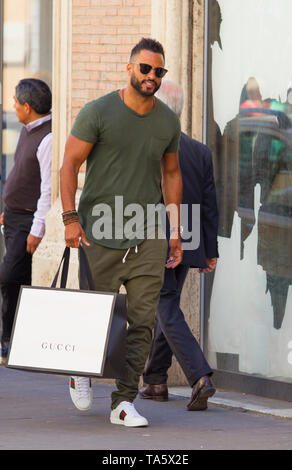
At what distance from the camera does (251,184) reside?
8.61 meters

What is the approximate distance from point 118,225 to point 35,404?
56.5 inches

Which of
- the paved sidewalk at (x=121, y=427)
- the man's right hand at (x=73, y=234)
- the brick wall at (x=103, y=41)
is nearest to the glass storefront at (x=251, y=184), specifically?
the brick wall at (x=103, y=41)

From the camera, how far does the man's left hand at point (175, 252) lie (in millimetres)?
7230

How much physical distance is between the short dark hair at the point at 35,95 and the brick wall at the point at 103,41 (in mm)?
289

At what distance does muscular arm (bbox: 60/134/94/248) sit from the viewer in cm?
682

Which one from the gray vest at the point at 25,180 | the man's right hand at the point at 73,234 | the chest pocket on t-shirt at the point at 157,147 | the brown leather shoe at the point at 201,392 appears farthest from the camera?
the gray vest at the point at 25,180

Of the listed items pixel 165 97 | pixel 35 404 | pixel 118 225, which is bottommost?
pixel 35 404

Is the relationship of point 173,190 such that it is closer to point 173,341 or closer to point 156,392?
point 173,341

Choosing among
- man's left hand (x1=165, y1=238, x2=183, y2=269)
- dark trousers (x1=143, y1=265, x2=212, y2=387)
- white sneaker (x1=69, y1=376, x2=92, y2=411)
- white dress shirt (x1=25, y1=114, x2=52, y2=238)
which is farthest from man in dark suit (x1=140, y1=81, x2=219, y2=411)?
white dress shirt (x1=25, y1=114, x2=52, y2=238)

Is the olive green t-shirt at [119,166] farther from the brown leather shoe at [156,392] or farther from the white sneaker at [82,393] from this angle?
the brown leather shoe at [156,392]

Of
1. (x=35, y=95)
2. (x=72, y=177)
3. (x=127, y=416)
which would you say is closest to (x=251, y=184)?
(x=35, y=95)
